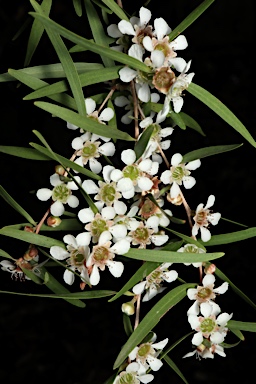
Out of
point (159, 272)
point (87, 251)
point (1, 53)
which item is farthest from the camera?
point (1, 53)

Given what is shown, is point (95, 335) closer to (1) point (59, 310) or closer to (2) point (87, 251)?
(1) point (59, 310)

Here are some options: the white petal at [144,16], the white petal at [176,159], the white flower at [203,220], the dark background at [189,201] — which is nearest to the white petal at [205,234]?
the white flower at [203,220]

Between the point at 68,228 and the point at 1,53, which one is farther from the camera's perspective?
the point at 1,53

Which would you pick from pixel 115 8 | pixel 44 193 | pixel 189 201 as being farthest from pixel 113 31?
pixel 189 201

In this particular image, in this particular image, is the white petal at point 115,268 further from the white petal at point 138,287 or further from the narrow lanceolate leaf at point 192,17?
the narrow lanceolate leaf at point 192,17

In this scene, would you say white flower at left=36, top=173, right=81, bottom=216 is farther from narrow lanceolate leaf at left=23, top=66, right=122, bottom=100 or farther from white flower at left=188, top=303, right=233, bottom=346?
white flower at left=188, top=303, right=233, bottom=346

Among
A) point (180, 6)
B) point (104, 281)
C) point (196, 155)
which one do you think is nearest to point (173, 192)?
point (196, 155)

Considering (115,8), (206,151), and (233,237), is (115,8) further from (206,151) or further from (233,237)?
(233,237)
